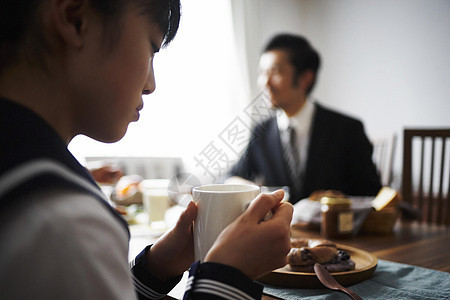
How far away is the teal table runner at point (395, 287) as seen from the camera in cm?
59

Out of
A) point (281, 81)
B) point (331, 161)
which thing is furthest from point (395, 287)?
point (281, 81)

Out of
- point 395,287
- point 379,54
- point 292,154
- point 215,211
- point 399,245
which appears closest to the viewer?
point 215,211

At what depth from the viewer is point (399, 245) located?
37.3 inches

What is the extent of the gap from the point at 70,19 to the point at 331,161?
1.91 meters

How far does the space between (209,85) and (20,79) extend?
2983 mm

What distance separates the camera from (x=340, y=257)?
0.68 m

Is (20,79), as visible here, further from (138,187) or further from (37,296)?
(138,187)

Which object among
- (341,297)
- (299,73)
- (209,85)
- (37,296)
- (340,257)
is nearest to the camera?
(37,296)

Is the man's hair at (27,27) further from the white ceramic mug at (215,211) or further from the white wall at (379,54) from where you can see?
the white wall at (379,54)

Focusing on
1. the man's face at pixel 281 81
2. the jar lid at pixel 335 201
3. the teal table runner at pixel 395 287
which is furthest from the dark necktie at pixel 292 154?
the teal table runner at pixel 395 287

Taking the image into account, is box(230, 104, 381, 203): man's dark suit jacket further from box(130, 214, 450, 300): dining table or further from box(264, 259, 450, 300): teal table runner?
box(264, 259, 450, 300): teal table runner

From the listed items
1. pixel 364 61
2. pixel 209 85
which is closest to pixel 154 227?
pixel 209 85

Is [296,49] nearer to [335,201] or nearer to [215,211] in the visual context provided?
[335,201]

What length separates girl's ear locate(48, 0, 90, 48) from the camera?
405 millimetres
